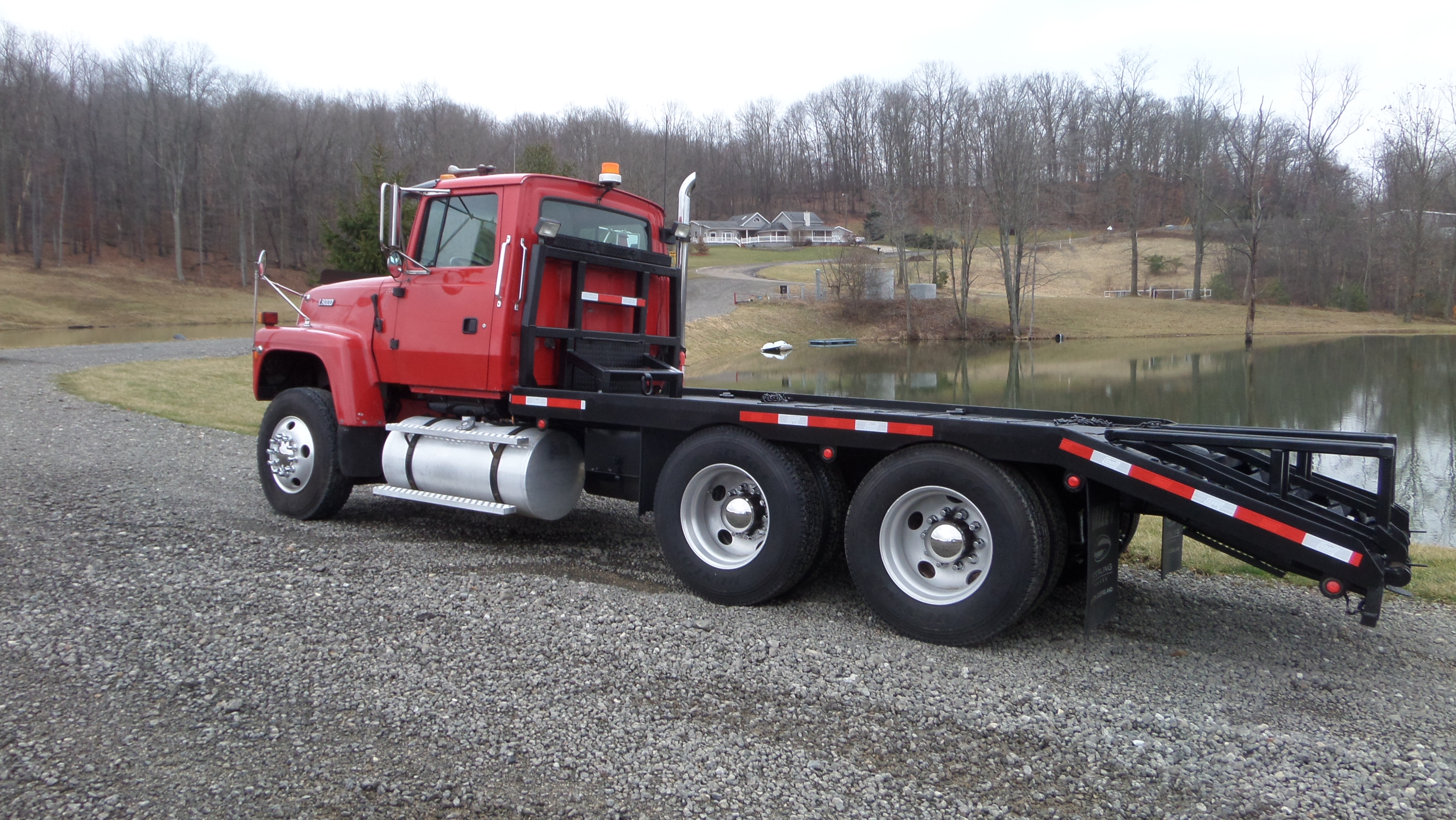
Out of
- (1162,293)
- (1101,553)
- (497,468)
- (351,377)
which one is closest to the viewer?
(1101,553)

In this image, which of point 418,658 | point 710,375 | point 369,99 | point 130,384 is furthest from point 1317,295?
point 369,99

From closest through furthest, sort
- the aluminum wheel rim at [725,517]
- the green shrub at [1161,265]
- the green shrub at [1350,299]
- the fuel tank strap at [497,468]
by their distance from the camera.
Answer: the aluminum wheel rim at [725,517] < the fuel tank strap at [497,468] < the green shrub at [1350,299] < the green shrub at [1161,265]

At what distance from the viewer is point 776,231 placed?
107 m

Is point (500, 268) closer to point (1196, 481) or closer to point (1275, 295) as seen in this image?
point (1196, 481)

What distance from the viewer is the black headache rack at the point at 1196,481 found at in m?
4.40

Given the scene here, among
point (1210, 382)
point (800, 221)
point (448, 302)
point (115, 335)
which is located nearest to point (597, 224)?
point (448, 302)

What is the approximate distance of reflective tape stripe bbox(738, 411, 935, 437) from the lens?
5133 mm

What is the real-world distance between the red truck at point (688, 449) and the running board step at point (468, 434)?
25 mm

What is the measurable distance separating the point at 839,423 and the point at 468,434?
2993 millimetres

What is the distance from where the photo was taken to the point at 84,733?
12.6 feet

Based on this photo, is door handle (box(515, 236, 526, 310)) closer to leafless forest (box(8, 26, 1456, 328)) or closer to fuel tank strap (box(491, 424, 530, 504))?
fuel tank strap (box(491, 424, 530, 504))

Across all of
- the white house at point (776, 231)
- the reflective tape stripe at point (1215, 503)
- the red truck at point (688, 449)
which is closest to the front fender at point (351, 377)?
the red truck at point (688, 449)

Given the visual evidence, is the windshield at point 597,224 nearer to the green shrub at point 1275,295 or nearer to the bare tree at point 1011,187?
the bare tree at point 1011,187

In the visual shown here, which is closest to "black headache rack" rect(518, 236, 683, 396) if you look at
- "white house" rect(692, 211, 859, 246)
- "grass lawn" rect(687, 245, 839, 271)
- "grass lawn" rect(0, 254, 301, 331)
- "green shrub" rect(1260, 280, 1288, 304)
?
"grass lawn" rect(0, 254, 301, 331)
